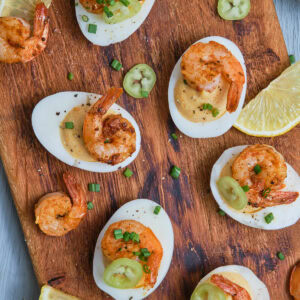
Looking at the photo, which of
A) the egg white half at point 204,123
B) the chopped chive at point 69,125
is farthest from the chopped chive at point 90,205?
the egg white half at point 204,123

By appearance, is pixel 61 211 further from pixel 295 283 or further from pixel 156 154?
pixel 295 283

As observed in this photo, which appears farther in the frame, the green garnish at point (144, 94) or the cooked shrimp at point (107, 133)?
the green garnish at point (144, 94)

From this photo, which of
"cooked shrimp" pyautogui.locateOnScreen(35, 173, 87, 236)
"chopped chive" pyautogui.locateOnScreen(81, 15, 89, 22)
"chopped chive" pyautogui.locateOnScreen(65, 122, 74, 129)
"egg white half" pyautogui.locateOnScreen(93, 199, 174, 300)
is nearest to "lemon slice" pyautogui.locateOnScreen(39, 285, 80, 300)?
"egg white half" pyautogui.locateOnScreen(93, 199, 174, 300)

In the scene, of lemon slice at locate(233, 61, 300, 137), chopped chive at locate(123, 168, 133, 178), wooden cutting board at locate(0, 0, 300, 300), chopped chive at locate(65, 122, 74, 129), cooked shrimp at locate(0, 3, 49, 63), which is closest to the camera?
cooked shrimp at locate(0, 3, 49, 63)

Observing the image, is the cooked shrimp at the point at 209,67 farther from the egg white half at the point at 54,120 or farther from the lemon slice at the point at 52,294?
the lemon slice at the point at 52,294

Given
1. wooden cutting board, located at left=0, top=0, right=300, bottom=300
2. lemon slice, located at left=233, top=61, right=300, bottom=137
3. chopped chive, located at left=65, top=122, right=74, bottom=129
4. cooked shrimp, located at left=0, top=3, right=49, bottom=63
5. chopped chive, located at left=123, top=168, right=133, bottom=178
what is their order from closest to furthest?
cooked shrimp, located at left=0, top=3, right=49, bottom=63 → chopped chive, located at left=65, top=122, right=74, bottom=129 → wooden cutting board, located at left=0, top=0, right=300, bottom=300 → chopped chive, located at left=123, top=168, right=133, bottom=178 → lemon slice, located at left=233, top=61, right=300, bottom=137

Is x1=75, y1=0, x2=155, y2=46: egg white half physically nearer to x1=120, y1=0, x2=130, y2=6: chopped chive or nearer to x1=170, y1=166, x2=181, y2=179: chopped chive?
x1=120, y1=0, x2=130, y2=6: chopped chive

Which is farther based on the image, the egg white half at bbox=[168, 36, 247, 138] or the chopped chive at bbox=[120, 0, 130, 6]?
the egg white half at bbox=[168, 36, 247, 138]
